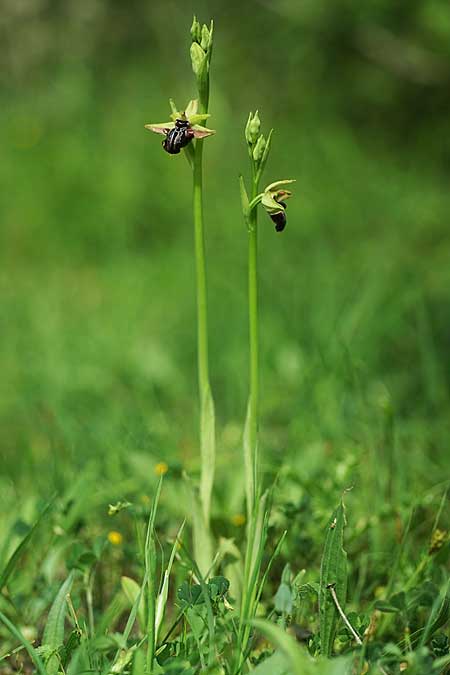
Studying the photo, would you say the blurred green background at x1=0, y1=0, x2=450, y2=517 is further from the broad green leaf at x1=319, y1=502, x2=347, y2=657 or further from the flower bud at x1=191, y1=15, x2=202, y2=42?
the flower bud at x1=191, y1=15, x2=202, y2=42

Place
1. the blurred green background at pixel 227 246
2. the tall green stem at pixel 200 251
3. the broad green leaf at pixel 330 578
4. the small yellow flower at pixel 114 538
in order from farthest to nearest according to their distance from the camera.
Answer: the blurred green background at pixel 227 246 → the small yellow flower at pixel 114 538 → the tall green stem at pixel 200 251 → the broad green leaf at pixel 330 578

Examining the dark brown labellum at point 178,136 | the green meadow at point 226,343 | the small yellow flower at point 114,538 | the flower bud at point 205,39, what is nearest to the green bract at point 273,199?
the dark brown labellum at point 178,136

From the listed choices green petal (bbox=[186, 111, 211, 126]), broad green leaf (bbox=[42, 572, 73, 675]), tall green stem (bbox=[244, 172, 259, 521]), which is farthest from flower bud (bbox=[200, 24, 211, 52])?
broad green leaf (bbox=[42, 572, 73, 675])

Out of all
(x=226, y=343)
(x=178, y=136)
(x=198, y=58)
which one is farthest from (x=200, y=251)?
(x=226, y=343)

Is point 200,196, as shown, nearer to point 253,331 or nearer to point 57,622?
point 253,331

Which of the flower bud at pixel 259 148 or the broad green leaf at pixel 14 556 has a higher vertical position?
the flower bud at pixel 259 148

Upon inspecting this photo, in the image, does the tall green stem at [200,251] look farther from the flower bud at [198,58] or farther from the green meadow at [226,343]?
the green meadow at [226,343]
